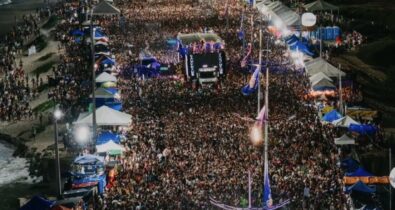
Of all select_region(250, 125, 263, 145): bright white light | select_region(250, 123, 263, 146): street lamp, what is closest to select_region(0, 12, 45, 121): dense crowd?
select_region(250, 123, 263, 146): street lamp

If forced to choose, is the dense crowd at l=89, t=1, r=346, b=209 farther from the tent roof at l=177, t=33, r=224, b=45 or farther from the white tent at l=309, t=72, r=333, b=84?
the tent roof at l=177, t=33, r=224, b=45

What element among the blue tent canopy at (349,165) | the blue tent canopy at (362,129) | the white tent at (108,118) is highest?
the white tent at (108,118)

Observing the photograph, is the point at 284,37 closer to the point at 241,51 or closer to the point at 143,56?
the point at 241,51

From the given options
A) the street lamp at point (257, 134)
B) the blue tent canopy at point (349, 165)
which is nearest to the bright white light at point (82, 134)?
the street lamp at point (257, 134)

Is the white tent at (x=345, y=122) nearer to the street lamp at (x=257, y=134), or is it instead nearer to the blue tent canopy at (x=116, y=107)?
the street lamp at (x=257, y=134)

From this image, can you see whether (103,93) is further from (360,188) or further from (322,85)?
(360,188)
